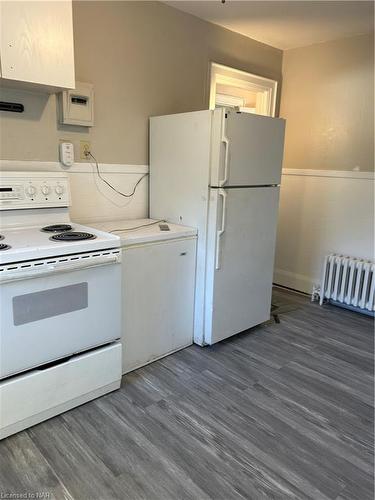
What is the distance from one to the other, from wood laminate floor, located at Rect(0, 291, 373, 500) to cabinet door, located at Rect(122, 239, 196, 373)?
0.40 ft

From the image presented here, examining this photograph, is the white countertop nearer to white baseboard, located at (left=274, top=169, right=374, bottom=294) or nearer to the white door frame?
the white door frame

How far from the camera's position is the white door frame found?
323 centimetres

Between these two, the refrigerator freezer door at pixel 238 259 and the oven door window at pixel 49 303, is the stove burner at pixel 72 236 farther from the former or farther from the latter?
the refrigerator freezer door at pixel 238 259

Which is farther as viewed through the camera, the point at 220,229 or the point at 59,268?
the point at 220,229

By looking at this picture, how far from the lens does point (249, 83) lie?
3.54 meters

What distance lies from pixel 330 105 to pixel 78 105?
7.69 feet

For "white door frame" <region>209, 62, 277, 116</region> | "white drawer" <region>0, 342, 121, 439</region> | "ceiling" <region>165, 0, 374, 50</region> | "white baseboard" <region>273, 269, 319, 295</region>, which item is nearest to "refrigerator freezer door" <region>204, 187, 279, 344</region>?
"white drawer" <region>0, 342, 121, 439</region>

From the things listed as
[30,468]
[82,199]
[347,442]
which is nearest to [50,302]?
[30,468]

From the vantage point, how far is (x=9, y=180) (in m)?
2.04

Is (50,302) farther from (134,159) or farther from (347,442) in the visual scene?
(347,442)

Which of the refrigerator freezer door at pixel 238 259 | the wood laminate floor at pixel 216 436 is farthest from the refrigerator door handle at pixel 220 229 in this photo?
the wood laminate floor at pixel 216 436

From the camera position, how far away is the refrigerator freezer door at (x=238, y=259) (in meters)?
2.44

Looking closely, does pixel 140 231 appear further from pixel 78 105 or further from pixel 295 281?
pixel 295 281

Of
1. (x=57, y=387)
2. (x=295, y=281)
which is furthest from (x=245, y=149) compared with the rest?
(x=295, y=281)
